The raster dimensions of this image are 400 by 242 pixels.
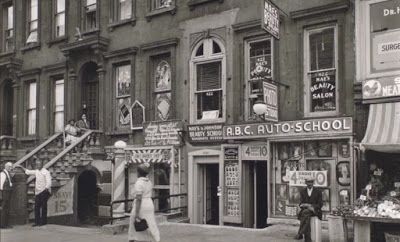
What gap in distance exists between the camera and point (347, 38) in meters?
14.5

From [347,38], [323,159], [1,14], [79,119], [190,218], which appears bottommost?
[190,218]

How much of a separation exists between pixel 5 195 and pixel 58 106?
21.2 feet

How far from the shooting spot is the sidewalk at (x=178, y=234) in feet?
43.5

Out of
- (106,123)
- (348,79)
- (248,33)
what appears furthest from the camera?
(106,123)

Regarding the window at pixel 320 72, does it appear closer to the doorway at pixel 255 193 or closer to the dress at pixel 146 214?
the doorway at pixel 255 193

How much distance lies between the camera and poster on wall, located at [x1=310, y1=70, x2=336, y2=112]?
15.0m

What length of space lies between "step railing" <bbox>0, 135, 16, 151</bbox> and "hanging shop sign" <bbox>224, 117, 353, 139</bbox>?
1179 cm

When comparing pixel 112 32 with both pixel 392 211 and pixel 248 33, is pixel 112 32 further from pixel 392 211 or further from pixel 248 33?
pixel 392 211

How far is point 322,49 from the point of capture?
1527 centimetres

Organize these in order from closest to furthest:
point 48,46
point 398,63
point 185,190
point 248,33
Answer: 1. point 398,63
2. point 248,33
3. point 185,190
4. point 48,46

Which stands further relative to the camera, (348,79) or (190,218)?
(190,218)

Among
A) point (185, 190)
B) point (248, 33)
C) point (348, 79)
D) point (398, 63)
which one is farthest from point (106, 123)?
point (398, 63)

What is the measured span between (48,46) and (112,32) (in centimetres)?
392

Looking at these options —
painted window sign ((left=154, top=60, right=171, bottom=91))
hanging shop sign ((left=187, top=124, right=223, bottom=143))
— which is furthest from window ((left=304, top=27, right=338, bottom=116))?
painted window sign ((left=154, top=60, right=171, bottom=91))
